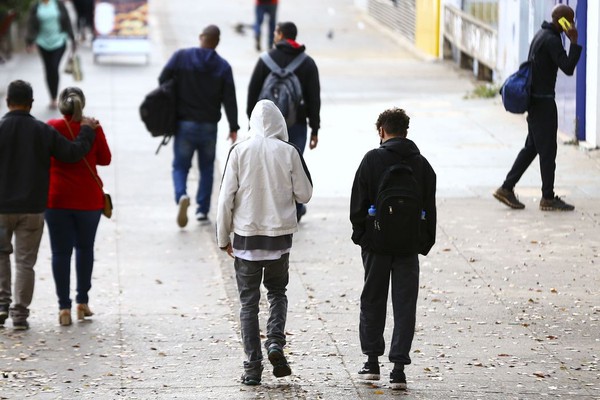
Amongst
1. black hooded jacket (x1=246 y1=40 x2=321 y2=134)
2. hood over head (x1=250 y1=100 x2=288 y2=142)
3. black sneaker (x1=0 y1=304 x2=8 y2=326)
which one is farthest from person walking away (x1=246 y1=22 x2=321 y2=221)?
hood over head (x1=250 y1=100 x2=288 y2=142)

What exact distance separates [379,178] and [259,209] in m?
0.71

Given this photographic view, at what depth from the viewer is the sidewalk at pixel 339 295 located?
737 centimetres

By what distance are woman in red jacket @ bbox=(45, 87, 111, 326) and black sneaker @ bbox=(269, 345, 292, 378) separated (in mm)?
2240

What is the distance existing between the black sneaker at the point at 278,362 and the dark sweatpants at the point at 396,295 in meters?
0.49

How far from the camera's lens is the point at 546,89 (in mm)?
11570

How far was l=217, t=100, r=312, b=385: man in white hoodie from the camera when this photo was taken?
7133 mm

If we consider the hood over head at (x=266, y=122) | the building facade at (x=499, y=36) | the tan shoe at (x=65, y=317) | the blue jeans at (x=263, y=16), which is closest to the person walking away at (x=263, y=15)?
the blue jeans at (x=263, y=16)

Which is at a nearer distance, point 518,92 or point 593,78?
point 518,92

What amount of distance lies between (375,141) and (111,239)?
4884 millimetres

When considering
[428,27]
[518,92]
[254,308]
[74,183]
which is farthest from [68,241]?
[428,27]

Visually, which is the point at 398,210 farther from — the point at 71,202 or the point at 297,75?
the point at 297,75

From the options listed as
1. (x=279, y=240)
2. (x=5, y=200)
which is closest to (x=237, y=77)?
(x=5, y=200)

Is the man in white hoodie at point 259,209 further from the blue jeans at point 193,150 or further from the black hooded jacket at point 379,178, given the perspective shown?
the blue jeans at point 193,150

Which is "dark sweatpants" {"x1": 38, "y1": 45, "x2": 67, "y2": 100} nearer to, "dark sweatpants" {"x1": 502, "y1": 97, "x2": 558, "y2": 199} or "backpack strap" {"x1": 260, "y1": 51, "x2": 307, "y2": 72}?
"backpack strap" {"x1": 260, "y1": 51, "x2": 307, "y2": 72}
